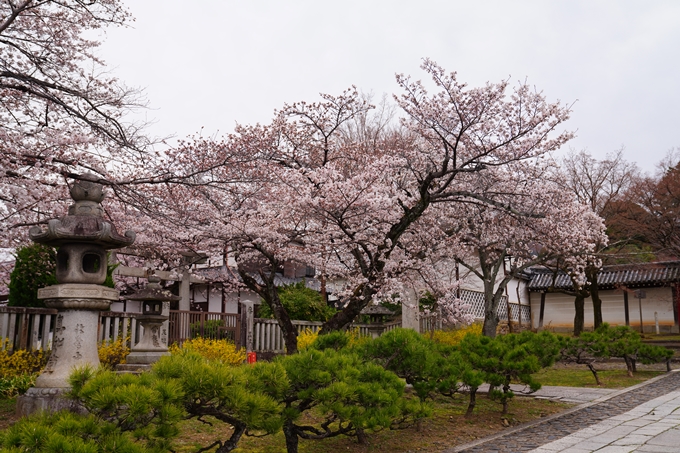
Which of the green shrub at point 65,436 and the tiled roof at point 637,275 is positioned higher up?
the tiled roof at point 637,275

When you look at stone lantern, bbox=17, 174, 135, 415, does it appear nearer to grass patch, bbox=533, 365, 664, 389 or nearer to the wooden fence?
the wooden fence

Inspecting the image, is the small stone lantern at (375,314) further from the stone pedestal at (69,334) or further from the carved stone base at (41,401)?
the carved stone base at (41,401)

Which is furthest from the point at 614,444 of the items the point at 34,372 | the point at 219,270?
the point at 219,270

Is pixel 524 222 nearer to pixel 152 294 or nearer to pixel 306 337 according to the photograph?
pixel 306 337

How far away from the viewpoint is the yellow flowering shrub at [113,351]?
9516 mm

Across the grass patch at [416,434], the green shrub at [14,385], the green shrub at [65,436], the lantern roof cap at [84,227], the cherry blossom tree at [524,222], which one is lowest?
the grass patch at [416,434]

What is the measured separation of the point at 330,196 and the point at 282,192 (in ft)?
4.74

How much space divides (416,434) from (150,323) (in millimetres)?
5660

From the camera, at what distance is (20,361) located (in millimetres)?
8375

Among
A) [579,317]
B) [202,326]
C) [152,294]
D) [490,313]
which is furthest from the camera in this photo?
[579,317]

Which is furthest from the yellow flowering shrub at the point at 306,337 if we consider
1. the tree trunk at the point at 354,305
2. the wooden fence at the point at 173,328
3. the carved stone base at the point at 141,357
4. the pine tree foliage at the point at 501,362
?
the pine tree foliage at the point at 501,362

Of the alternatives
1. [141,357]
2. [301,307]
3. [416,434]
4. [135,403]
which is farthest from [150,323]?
[135,403]

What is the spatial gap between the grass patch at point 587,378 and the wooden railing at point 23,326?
10443 mm

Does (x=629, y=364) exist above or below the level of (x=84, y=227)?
below
